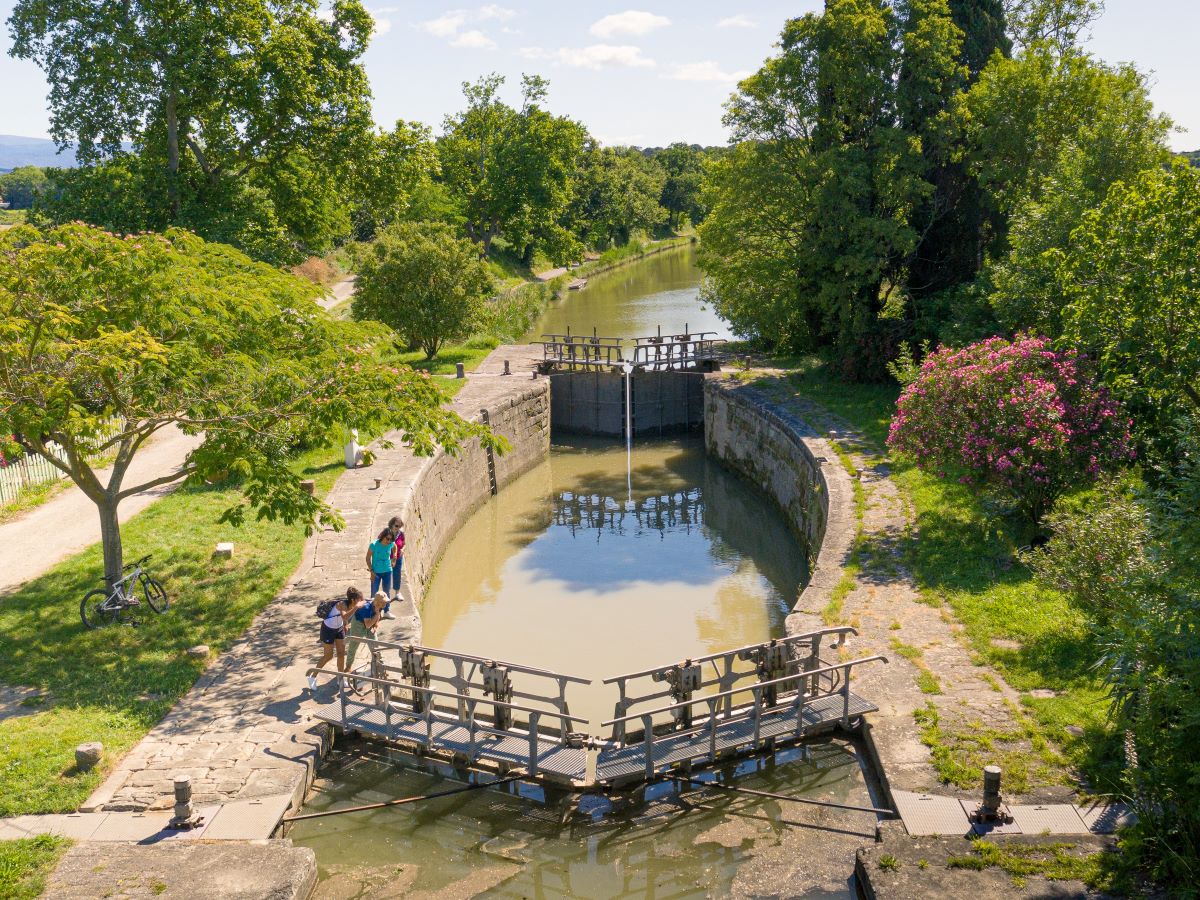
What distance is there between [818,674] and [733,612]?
545 centimetres

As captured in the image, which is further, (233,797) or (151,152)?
(151,152)

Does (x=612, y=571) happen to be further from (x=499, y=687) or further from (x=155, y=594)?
(x=155, y=594)

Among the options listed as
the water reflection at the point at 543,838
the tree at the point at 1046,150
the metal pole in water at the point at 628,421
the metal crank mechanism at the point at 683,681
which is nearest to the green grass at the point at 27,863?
the water reflection at the point at 543,838

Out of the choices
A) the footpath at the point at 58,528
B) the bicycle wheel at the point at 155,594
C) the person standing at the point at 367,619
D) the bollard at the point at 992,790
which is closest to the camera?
the bollard at the point at 992,790

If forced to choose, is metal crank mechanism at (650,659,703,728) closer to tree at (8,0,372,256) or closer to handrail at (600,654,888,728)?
handrail at (600,654,888,728)

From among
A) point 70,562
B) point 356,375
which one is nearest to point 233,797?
point 356,375

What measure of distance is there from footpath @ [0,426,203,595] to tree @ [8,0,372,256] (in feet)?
22.4

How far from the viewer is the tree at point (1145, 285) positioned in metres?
11.6

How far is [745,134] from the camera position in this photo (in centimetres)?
2552

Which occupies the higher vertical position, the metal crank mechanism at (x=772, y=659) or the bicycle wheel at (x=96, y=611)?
the bicycle wheel at (x=96, y=611)

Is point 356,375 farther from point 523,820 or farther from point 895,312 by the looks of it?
point 895,312

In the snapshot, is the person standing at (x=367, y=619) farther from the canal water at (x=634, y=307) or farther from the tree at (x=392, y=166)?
the canal water at (x=634, y=307)

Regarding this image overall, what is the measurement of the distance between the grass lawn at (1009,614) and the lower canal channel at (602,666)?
6.58 ft

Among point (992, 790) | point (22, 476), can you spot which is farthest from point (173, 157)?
point (992, 790)
